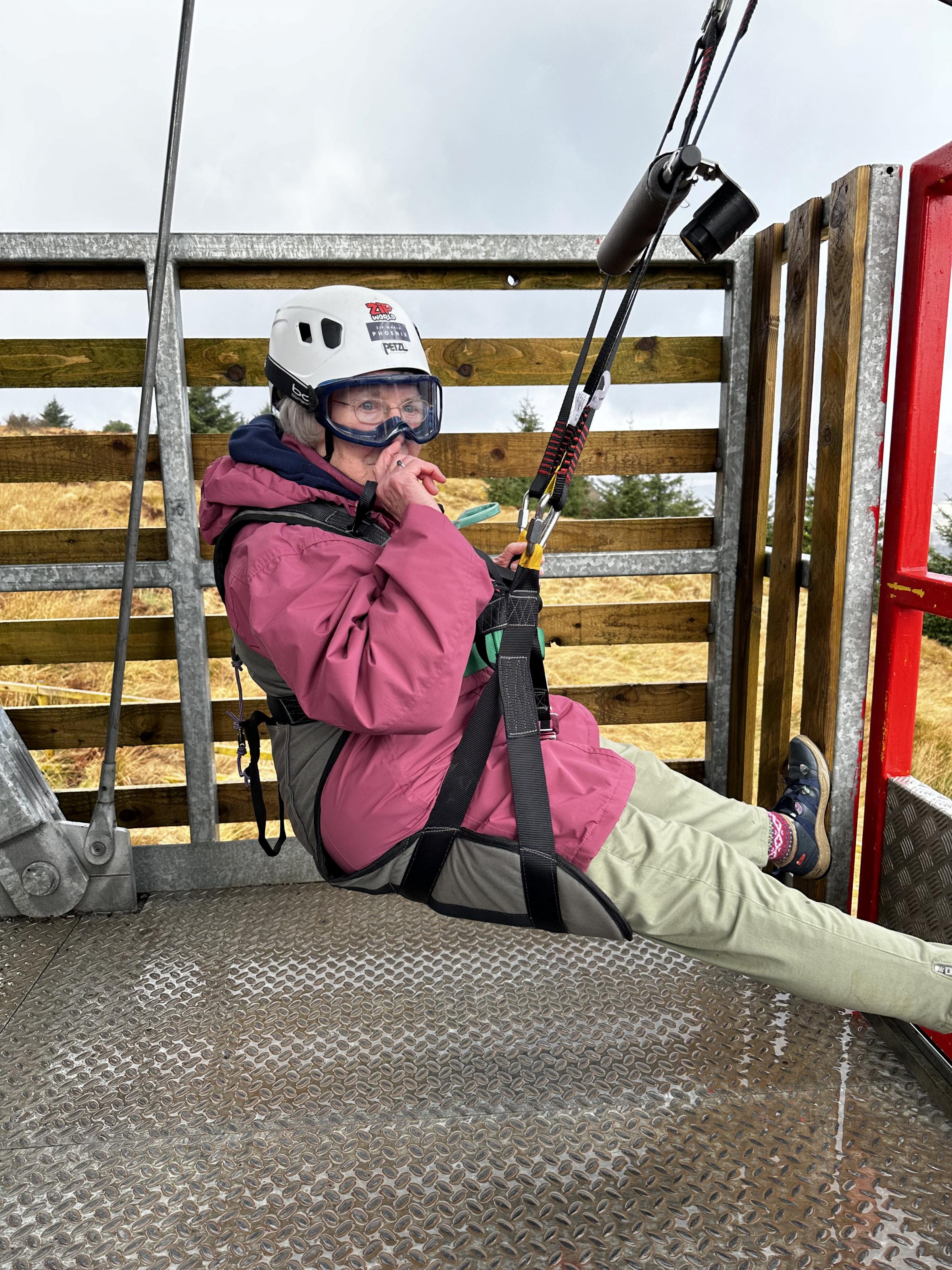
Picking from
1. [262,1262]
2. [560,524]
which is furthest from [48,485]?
[262,1262]

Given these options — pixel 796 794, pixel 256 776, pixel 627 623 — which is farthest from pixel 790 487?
pixel 256 776

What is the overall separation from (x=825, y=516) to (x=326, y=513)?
161 cm

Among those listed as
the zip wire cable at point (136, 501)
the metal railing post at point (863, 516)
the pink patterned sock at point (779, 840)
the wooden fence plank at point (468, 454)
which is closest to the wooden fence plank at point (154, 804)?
the zip wire cable at point (136, 501)

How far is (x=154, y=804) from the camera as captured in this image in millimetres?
3709

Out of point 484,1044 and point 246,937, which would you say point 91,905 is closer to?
point 246,937

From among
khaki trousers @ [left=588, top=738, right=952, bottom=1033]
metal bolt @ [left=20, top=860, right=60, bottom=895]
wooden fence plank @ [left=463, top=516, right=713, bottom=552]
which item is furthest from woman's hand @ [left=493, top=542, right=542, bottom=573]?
metal bolt @ [left=20, top=860, right=60, bottom=895]

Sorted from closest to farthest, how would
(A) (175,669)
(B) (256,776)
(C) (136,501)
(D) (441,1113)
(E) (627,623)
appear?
(D) (441,1113) → (B) (256,776) → (C) (136,501) → (E) (627,623) → (A) (175,669)

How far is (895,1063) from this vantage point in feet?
7.98

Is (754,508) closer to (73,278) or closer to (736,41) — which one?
(736,41)

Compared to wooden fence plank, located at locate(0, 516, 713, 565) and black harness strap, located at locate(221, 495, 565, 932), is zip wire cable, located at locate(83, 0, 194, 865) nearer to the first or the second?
wooden fence plank, located at locate(0, 516, 713, 565)

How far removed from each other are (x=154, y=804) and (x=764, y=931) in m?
2.62

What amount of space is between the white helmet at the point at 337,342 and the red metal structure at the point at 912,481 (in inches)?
53.3

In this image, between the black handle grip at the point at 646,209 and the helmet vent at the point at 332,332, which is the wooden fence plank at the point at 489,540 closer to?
the black handle grip at the point at 646,209

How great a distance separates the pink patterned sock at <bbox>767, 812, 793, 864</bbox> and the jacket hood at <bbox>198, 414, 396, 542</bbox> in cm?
136
